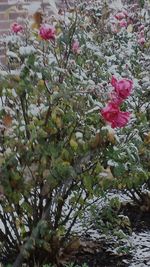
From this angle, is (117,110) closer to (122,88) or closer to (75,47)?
(122,88)

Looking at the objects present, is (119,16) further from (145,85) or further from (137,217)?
(137,217)

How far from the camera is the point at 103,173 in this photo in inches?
91.7

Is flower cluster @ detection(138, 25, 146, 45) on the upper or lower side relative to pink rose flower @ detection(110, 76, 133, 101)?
upper

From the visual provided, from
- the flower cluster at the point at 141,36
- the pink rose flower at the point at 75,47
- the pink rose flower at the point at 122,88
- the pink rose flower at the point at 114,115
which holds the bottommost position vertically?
the pink rose flower at the point at 114,115

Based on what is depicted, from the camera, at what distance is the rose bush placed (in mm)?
2216

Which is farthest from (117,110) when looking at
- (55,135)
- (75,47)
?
(75,47)

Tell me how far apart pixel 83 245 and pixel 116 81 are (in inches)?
44.4

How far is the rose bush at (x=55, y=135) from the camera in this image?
2.22 meters

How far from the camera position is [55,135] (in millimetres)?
2381

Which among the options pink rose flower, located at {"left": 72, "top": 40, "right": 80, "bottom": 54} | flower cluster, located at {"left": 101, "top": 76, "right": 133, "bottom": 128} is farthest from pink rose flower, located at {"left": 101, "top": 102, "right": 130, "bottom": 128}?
pink rose flower, located at {"left": 72, "top": 40, "right": 80, "bottom": 54}

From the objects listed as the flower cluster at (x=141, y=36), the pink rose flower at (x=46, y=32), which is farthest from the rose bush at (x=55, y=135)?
the flower cluster at (x=141, y=36)

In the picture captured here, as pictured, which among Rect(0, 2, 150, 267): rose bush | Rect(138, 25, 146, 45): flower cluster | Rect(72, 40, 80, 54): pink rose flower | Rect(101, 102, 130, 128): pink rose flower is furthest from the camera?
Rect(138, 25, 146, 45): flower cluster

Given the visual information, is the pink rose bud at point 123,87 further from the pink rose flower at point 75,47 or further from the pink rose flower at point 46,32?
the pink rose flower at point 75,47

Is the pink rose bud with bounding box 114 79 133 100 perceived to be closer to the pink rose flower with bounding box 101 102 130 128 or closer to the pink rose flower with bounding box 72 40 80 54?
the pink rose flower with bounding box 101 102 130 128
